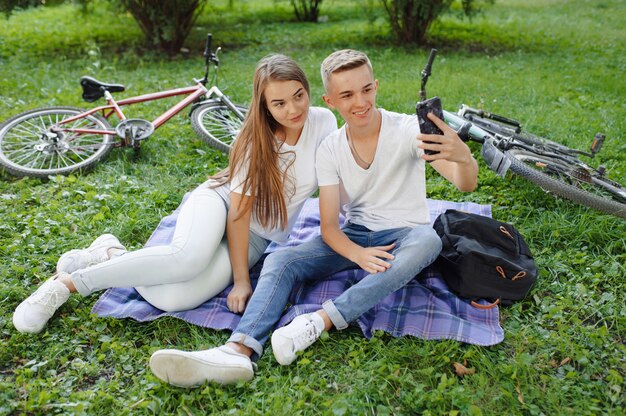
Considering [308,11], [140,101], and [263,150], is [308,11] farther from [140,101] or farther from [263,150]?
[263,150]

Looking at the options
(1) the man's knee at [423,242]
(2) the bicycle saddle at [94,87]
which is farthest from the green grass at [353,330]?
(2) the bicycle saddle at [94,87]

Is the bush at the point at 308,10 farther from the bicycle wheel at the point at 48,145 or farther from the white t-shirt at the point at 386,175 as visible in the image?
the white t-shirt at the point at 386,175

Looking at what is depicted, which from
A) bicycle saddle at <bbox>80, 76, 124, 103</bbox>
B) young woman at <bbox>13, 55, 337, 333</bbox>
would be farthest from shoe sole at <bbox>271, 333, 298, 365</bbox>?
bicycle saddle at <bbox>80, 76, 124, 103</bbox>

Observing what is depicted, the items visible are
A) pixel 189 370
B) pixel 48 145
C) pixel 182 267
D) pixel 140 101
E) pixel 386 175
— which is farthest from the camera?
pixel 140 101

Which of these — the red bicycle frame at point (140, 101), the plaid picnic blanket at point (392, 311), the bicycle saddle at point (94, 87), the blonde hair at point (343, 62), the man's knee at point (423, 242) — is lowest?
the plaid picnic blanket at point (392, 311)

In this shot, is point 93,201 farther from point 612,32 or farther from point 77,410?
point 612,32

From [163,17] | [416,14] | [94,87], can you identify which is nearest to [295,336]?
[94,87]

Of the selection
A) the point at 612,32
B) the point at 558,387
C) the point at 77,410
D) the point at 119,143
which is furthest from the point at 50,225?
the point at 612,32

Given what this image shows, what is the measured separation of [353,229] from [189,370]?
3.83 feet

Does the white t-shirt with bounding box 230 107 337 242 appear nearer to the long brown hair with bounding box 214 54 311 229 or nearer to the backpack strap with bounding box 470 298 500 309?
the long brown hair with bounding box 214 54 311 229

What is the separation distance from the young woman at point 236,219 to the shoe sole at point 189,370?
1.66ft

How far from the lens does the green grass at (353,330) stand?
223 centimetres

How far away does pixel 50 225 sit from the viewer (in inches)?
143

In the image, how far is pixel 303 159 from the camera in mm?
2861
